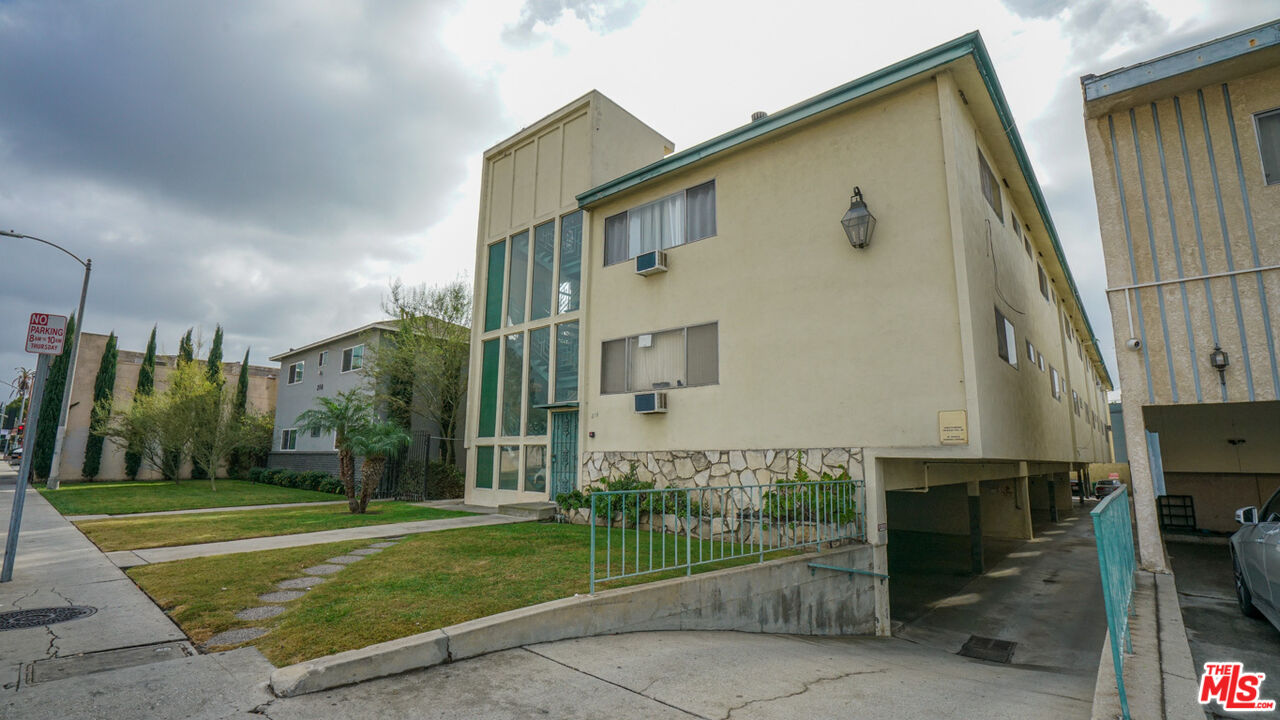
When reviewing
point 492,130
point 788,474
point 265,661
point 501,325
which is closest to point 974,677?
point 788,474

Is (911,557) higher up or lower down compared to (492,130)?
lower down

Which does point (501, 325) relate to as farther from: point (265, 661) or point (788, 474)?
point (265, 661)

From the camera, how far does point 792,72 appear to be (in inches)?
380

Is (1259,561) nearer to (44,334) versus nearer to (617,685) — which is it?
(617,685)

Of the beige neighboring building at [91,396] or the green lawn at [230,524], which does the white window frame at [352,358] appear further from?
the beige neighboring building at [91,396]

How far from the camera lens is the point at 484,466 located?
44.9 ft

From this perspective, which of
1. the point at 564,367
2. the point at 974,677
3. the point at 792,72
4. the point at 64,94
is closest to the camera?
the point at 974,677

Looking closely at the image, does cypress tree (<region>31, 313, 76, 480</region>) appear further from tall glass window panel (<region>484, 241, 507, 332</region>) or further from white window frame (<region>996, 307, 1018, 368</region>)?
white window frame (<region>996, 307, 1018, 368</region>)

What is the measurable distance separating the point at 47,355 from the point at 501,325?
27.7 feet

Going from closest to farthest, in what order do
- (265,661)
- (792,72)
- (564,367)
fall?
1. (265,661)
2. (792,72)
3. (564,367)

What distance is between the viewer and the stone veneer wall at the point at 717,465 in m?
8.24

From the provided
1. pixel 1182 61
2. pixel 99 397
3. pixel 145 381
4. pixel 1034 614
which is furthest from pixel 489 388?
pixel 145 381

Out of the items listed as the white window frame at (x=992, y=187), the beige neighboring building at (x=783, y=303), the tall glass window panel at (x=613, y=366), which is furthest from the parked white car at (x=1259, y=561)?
the tall glass window panel at (x=613, y=366)

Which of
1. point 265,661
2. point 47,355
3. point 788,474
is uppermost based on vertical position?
point 47,355
